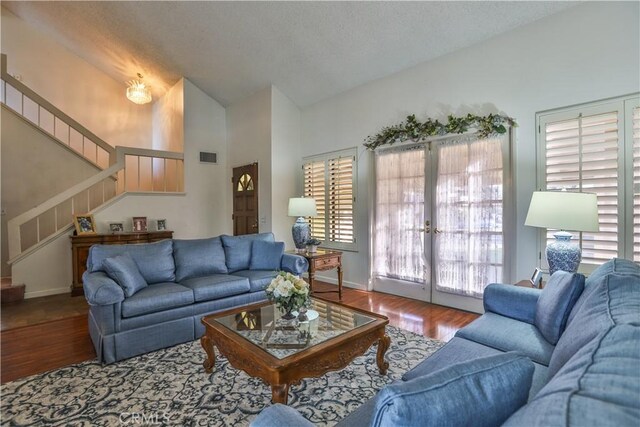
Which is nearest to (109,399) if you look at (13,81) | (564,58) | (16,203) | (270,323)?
(270,323)

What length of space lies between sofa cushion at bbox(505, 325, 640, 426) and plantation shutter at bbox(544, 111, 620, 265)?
278 centimetres

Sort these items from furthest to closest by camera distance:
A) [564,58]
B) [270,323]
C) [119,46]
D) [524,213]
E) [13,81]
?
[119,46], [13,81], [524,213], [564,58], [270,323]

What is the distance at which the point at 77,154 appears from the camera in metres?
6.02

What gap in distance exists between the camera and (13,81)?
17.4 ft

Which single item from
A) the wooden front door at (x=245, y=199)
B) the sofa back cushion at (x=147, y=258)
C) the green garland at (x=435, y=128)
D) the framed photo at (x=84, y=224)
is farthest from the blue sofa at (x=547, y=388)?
the framed photo at (x=84, y=224)

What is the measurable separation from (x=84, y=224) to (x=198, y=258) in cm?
271

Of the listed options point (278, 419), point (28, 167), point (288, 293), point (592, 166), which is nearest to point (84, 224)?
point (28, 167)

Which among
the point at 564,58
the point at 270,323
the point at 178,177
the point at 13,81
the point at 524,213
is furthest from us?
the point at 178,177

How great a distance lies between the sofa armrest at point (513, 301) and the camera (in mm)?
2146

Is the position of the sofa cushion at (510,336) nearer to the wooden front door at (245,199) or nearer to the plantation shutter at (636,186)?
the plantation shutter at (636,186)

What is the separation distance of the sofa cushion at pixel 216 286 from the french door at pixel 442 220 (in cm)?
221

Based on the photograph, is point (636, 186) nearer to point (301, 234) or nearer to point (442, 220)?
point (442, 220)

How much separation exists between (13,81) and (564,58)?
8.05 metres

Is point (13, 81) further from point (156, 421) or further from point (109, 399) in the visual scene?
point (156, 421)
